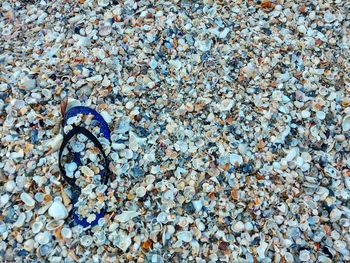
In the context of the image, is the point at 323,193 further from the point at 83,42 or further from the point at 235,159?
the point at 83,42

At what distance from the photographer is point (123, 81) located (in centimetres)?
204

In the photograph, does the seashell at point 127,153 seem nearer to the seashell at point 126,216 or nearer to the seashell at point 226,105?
the seashell at point 126,216

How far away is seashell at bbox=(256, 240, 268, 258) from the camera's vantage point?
66.4 inches

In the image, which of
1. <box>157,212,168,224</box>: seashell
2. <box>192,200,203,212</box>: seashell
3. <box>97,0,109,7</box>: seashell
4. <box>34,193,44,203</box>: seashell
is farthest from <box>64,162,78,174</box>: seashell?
<box>97,0,109,7</box>: seashell

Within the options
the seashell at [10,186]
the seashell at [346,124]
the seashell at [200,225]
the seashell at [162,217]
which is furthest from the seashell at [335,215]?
the seashell at [10,186]

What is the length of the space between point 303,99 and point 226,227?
Result: 2.26 feet

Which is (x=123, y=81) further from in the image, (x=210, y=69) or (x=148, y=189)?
(x=148, y=189)

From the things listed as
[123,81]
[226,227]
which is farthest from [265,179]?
[123,81]

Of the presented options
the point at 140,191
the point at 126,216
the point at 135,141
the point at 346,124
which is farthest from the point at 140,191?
the point at 346,124

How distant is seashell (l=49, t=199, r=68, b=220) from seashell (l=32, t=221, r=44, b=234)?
0.16 feet

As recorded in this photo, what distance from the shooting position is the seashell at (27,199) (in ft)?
5.73

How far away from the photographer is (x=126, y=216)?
1722 mm

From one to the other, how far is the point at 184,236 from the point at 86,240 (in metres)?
0.35

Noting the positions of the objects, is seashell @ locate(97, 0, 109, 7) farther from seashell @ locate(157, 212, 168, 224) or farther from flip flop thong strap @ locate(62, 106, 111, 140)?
seashell @ locate(157, 212, 168, 224)
